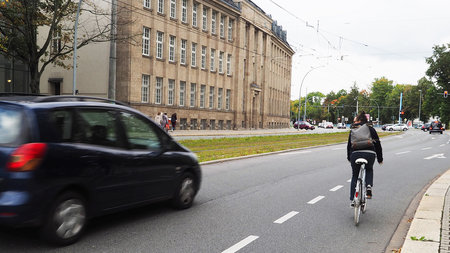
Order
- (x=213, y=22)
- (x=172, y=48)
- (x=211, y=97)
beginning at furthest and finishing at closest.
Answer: (x=213, y=22) → (x=211, y=97) → (x=172, y=48)

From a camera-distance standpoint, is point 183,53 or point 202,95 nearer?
point 183,53

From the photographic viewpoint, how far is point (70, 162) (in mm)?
4977

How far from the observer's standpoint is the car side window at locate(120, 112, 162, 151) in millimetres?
5996

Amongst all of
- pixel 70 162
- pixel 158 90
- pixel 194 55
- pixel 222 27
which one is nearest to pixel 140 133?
pixel 70 162

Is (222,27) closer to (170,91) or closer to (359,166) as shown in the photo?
(170,91)

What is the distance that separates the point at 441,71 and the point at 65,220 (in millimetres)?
87189

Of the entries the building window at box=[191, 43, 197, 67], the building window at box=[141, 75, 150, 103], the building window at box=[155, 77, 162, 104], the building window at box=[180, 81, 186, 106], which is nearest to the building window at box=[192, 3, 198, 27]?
the building window at box=[191, 43, 197, 67]

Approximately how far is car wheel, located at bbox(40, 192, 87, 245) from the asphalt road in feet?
0.40

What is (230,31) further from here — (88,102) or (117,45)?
(88,102)

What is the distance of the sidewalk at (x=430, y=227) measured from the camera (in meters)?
5.21

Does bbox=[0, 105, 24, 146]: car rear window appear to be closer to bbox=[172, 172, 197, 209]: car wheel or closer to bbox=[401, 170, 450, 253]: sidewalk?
bbox=[172, 172, 197, 209]: car wheel

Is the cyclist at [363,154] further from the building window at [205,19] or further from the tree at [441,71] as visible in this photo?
the tree at [441,71]

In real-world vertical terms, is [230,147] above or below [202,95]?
below

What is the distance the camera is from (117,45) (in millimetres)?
36062
